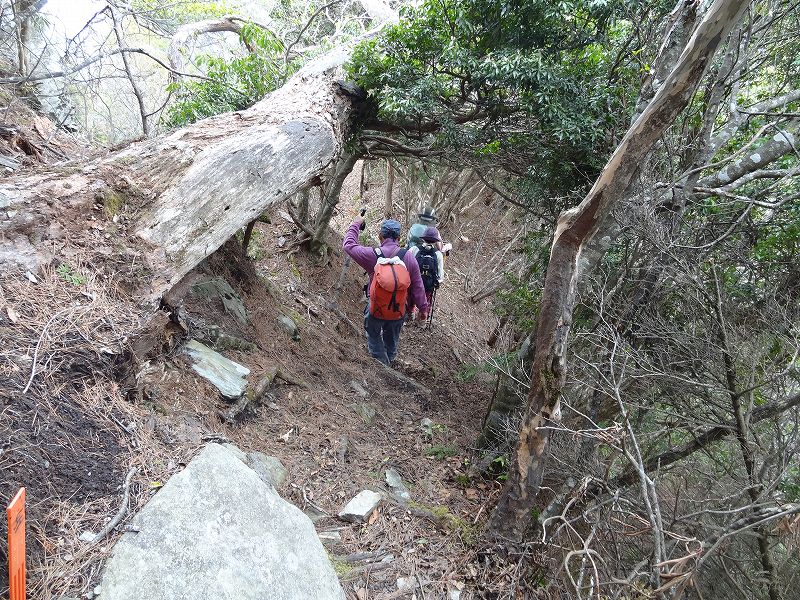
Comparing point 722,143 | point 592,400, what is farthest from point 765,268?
point 592,400

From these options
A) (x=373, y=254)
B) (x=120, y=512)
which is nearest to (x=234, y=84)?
(x=373, y=254)

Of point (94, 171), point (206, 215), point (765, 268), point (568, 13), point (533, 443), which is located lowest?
point (533, 443)

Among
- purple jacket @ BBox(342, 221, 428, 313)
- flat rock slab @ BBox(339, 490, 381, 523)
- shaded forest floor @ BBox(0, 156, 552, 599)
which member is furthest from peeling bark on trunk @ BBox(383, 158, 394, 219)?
flat rock slab @ BBox(339, 490, 381, 523)

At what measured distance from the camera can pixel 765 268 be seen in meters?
4.22

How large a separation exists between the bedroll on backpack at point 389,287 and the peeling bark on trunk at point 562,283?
278 centimetres

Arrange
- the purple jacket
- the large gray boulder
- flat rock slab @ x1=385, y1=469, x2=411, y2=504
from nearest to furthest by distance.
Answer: the large gray boulder, flat rock slab @ x1=385, y1=469, x2=411, y2=504, the purple jacket

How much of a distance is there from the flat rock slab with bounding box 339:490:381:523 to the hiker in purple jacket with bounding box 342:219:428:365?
3.17m

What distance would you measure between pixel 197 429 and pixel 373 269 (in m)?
3.55

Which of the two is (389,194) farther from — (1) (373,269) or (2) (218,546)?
(2) (218,546)

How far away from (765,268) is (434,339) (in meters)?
6.25

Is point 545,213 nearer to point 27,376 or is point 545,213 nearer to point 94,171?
point 94,171

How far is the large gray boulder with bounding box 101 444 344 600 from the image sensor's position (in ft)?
7.11

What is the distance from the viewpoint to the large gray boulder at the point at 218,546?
2.17 metres

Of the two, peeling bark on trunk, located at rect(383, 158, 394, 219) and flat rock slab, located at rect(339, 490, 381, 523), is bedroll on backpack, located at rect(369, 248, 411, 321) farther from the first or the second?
peeling bark on trunk, located at rect(383, 158, 394, 219)
